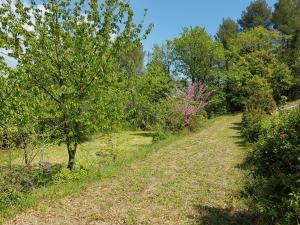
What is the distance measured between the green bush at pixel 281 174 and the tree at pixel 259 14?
119 feet

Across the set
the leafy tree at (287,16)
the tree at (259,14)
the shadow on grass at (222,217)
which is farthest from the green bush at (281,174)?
the tree at (259,14)

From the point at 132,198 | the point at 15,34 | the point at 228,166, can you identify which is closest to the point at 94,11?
the point at 15,34

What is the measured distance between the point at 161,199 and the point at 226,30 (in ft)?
117

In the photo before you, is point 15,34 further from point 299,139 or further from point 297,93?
point 297,93

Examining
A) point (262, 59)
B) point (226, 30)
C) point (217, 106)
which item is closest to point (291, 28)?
point (262, 59)

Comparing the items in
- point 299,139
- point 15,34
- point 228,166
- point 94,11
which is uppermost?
point 94,11

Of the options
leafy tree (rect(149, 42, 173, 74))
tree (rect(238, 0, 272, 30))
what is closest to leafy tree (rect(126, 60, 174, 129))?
leafy tree (rect(149, 42, 173, 74))

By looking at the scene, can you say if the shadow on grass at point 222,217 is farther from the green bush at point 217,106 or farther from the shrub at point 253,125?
the green bush at point 217,106

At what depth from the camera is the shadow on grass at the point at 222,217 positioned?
16.1 ft

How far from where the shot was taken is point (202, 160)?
9.51m

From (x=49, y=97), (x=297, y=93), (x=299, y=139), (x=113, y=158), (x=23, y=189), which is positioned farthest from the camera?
(x=297, y=93)

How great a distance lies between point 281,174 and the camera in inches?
162

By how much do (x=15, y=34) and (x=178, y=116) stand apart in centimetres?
1034

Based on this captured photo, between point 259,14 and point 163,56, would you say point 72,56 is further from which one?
point 259,14
